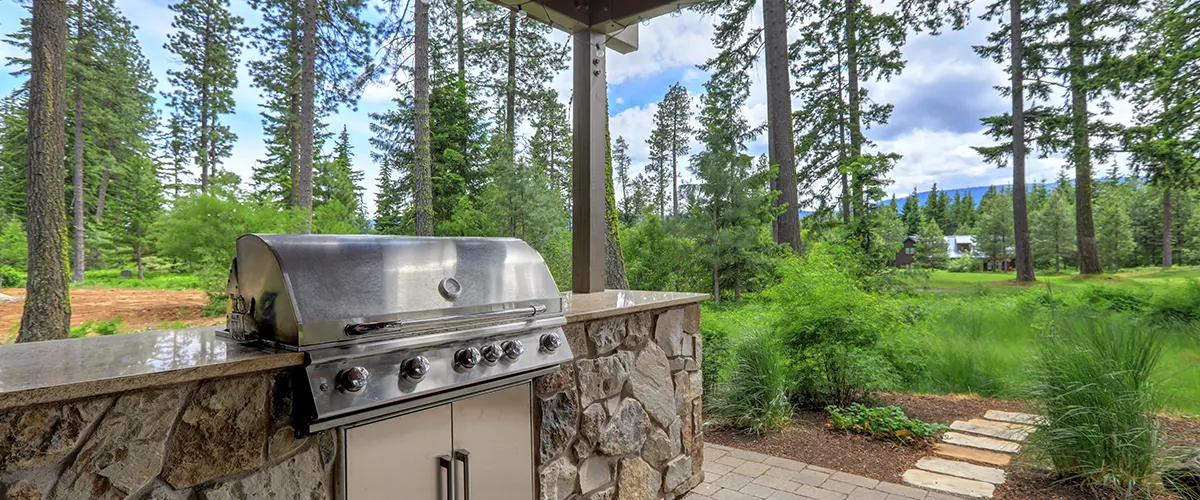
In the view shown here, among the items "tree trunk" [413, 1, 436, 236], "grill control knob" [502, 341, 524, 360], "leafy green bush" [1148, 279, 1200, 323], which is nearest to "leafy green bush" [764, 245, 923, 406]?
"grill control knob" [502, 341, 524, 360]

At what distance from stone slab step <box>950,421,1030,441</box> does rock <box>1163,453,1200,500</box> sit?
0.77m

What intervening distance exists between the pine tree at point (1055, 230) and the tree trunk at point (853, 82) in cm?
724

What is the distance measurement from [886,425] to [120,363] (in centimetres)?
411

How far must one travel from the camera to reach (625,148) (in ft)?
64.0

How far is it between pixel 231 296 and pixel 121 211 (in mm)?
6468

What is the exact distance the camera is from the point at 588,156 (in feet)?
9.36

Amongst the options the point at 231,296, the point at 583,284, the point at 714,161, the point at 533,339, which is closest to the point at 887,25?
the point at 714,161

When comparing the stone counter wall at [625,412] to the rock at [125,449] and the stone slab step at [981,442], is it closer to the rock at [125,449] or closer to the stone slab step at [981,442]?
the rock at [125,449]

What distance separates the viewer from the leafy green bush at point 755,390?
12.5ft

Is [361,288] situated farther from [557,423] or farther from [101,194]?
[101,194]

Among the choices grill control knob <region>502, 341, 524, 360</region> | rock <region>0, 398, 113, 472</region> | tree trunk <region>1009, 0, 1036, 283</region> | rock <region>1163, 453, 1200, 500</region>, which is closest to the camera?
rock <region>0, 398, 113, 472</region>

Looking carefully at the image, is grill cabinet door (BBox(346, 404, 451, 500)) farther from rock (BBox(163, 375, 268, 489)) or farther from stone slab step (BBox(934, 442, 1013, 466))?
stone slab step (BBox(934, 442, 1013, 466))

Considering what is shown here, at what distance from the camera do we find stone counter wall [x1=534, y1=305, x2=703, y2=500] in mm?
2023

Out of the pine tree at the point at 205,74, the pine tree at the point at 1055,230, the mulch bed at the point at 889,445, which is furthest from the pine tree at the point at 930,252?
the pine tree at the point at 205,74
